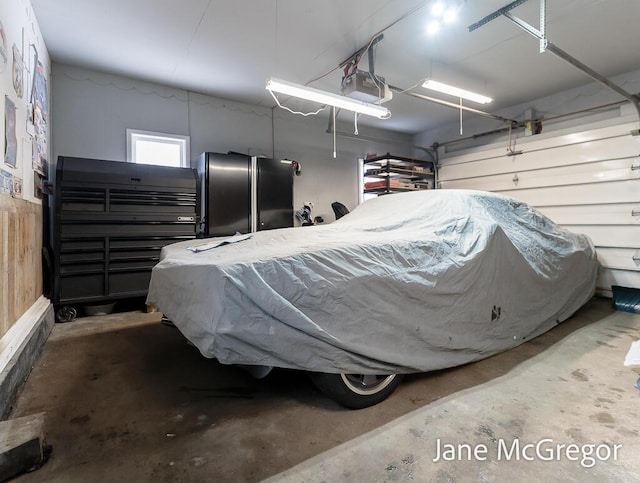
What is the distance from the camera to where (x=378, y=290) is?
1642 millimetres

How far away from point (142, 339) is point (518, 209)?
3.53m

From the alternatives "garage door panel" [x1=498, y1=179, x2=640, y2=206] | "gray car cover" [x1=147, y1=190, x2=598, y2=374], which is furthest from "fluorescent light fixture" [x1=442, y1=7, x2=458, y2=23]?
"garage door panel" [x1=498, y1=179, x2=640, y2=206]

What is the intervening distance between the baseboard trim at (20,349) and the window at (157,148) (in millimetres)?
2160

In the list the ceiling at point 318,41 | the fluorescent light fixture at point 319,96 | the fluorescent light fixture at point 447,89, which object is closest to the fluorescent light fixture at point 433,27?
the ceiling at point 318,41

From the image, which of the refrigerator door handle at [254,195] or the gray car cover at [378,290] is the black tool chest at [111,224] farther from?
the gray car cover at [378,290]

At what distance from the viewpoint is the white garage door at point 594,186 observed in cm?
403

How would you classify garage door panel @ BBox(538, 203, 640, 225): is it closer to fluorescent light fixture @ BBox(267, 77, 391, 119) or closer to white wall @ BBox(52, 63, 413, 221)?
fluorescent light fixture @ BBox(267, 77, 391, 119)

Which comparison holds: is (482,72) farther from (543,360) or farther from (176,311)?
(176,311)

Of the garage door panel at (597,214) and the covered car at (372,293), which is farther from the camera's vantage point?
the garage door panel at (597,214)

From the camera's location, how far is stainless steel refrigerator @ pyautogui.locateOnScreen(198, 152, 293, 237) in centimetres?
425

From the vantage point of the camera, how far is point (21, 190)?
2410 millimetres

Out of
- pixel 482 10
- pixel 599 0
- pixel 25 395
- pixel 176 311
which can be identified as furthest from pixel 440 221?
pixel 25 395

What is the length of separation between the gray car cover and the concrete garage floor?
241mm

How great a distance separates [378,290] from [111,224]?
323cm
